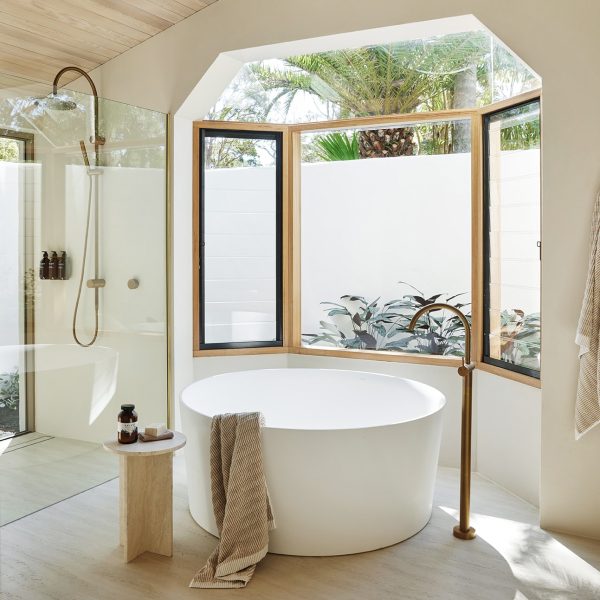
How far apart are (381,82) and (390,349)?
2.66m

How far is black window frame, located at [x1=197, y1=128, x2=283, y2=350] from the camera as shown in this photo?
419cm

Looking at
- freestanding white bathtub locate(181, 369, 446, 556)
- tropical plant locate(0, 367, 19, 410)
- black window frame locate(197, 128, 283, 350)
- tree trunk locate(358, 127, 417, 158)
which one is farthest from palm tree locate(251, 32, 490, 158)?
freestanding white bathtub locate(181, 369, 446, 556)

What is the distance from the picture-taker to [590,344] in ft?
8.96

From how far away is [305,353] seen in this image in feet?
14.1

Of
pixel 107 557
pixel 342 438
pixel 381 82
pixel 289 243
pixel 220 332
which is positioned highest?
pixel 381 82

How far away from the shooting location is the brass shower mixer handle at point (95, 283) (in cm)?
347

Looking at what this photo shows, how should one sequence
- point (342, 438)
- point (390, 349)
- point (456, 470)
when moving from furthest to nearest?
point (390, 349) → point (456, 470) → point (342, 438)

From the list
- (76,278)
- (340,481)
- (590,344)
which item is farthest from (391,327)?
(76,278)

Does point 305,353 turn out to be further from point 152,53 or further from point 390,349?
point 152,53

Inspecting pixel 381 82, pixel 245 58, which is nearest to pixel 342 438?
pixel 245 58

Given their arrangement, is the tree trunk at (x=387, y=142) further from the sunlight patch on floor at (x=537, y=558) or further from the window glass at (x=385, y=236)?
the sunlight patch on floor at (x=537, y=558)

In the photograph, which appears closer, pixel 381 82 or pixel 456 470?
pixel 456 470

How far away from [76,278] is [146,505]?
4.29ft

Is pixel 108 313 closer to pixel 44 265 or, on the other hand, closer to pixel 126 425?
pixel 44 265
